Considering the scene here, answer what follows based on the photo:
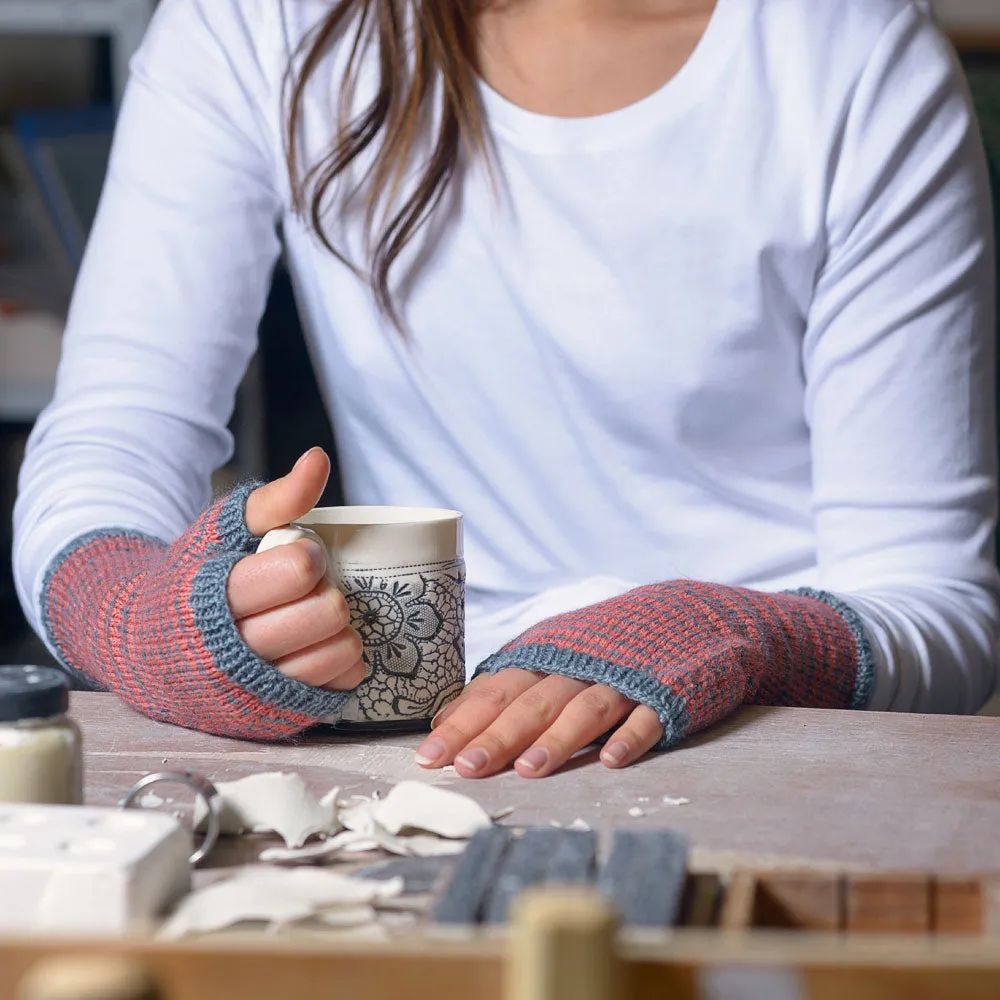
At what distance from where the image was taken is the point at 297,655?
22.9 inches

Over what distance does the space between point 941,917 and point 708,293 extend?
0.61 m

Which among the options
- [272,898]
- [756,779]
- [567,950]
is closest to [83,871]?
[272,898]

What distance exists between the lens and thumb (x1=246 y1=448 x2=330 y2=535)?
21.9 inches

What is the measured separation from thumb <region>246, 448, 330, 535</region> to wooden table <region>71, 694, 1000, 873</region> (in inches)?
4.1

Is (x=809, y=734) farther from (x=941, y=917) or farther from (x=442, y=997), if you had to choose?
(x=442, y=997)

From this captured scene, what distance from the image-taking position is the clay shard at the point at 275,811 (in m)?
0.48

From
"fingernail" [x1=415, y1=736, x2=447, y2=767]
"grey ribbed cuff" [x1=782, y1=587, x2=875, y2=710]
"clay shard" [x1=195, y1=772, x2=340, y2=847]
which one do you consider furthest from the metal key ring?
"grey ribbed cuff" [x1=782, y1=587, x2=875, y2=710]

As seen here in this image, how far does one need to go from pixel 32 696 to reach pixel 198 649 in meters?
0.16

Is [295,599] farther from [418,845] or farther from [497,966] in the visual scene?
[497,966]

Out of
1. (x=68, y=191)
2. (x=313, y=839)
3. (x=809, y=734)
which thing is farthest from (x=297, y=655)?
(x=68, y=191)

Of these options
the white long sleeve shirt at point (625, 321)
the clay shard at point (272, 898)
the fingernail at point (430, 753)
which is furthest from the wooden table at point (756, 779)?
the white long sleeve shirt at point (625, 321)

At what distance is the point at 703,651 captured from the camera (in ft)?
2.04

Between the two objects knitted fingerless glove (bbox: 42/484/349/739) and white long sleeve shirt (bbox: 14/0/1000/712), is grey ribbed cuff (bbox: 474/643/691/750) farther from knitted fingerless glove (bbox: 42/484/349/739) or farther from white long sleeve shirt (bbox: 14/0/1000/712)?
white long sleeve shirt (bbox: 14/0/1000/712)

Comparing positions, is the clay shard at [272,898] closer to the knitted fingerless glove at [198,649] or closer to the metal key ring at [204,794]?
the metal key ring at [204,794]
